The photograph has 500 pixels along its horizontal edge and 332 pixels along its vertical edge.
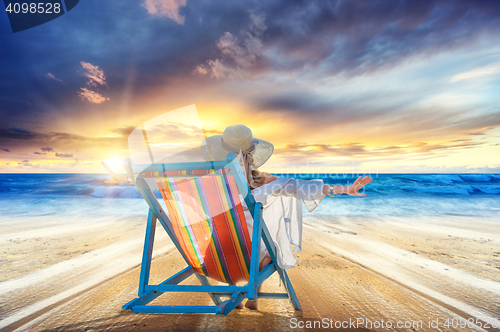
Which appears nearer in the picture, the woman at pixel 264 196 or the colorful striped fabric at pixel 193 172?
the colorful striped fabric at pixel 193 172

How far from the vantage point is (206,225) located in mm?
1735

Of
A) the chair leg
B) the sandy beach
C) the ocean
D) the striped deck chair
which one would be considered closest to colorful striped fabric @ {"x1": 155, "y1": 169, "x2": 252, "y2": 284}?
the striped deck chair

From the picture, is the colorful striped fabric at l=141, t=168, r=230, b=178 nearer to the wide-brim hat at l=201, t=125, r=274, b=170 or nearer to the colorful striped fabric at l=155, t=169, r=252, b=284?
the colorful striped fabric at l=155, t=169, r=252, b=284

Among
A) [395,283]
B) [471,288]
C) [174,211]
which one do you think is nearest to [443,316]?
[395,283]

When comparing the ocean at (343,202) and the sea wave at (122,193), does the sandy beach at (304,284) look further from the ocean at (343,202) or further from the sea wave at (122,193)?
the sea wave at (122,193)

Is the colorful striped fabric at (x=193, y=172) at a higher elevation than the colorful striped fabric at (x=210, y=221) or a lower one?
higher

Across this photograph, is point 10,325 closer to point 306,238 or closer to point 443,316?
point 443,316

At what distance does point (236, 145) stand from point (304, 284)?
7.23ft

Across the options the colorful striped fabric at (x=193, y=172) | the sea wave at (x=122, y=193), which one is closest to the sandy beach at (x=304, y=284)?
the colorful striped fabric at (x=193, y=172)

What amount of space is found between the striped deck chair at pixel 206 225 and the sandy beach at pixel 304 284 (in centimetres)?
78

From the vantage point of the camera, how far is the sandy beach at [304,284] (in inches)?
87.2

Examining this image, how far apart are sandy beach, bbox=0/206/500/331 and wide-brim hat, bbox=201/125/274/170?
1640 millimetres

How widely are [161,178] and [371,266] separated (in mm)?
3832

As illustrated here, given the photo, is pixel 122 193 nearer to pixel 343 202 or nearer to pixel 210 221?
pixel 343 202
